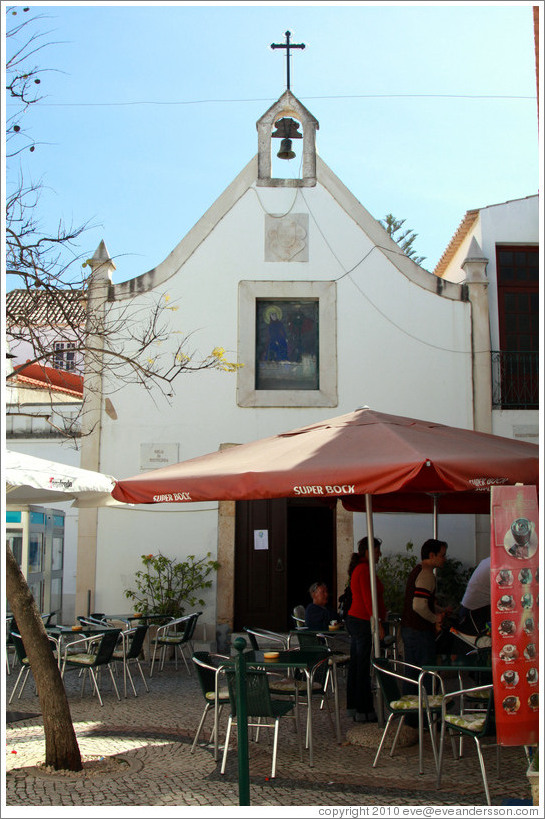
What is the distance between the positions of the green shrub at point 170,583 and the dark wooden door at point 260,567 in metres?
0.54

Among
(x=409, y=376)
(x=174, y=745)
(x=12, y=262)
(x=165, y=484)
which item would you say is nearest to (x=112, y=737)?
(x=174, y=745)

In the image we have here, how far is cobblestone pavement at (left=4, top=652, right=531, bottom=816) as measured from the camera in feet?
16.9

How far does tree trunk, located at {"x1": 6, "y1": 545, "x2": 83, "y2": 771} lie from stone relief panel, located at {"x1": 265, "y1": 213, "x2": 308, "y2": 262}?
8379 mm

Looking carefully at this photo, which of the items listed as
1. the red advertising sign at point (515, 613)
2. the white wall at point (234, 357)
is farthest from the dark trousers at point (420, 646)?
the white wall at point (234, 357)

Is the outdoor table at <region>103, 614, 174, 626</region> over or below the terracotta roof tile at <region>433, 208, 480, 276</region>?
below

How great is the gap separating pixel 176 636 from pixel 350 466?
6.14 meters

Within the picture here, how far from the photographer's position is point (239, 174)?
13250 mm

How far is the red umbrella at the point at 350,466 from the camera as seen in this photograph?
5371 mm

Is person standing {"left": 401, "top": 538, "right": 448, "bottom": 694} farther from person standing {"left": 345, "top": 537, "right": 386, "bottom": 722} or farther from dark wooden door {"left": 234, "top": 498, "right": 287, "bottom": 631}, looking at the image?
dark wooden door {"left": 234, "top": 498, "right": 287, "bottom": 631}

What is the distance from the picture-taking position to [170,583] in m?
12.2

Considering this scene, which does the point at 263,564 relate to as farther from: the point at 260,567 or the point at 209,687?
the point at 209,687

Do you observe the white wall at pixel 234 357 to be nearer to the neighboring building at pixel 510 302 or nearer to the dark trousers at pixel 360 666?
the neighboring building at pixel 510 302

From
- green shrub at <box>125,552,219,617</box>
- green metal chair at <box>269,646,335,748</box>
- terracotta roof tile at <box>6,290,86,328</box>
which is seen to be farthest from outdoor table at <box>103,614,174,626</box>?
terracotta roof tile at <box>6,290,86,328</box>

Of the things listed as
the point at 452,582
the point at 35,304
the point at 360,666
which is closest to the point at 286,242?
the point at 452,582
